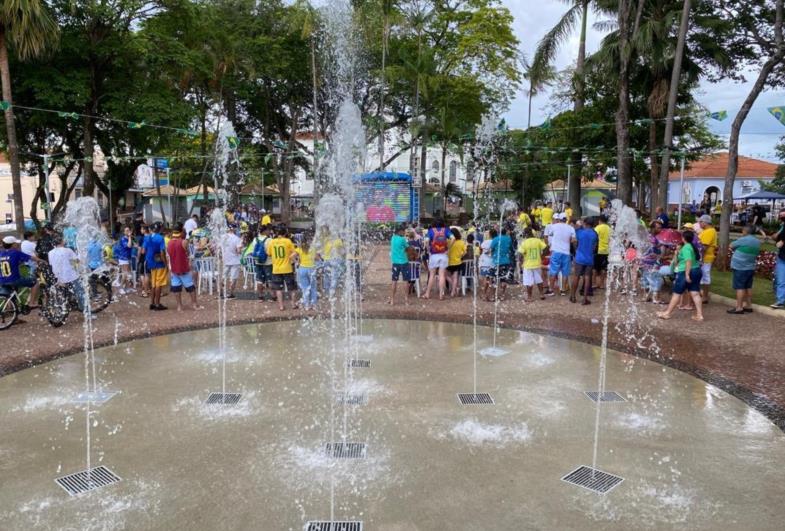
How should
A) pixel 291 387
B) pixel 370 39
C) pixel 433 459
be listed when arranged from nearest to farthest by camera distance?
pixel 433 459, pixel 291 387, pixel 370 39

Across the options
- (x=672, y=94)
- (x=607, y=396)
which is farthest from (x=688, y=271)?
(x=672, y=94)

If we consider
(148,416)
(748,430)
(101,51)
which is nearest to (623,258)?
(748,430)

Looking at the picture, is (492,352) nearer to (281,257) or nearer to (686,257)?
(686,257)

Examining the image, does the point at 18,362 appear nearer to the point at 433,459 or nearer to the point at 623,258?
the point at 433,459

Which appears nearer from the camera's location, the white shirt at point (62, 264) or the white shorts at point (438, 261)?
the white shirt at point (62, 264)

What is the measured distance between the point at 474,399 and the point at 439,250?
572cm

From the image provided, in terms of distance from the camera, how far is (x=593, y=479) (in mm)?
4332

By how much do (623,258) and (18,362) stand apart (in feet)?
38.0

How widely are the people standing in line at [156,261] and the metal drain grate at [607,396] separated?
806 cm

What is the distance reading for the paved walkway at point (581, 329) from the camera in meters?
6.95

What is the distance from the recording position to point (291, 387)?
6488 mm

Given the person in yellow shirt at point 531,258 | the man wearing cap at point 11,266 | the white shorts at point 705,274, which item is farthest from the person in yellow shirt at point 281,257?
→ the white shorts at point 705,274

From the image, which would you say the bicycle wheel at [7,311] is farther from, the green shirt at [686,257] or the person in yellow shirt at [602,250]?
the green shirt at [686,257]

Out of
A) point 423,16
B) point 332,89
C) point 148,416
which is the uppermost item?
point 423,16
